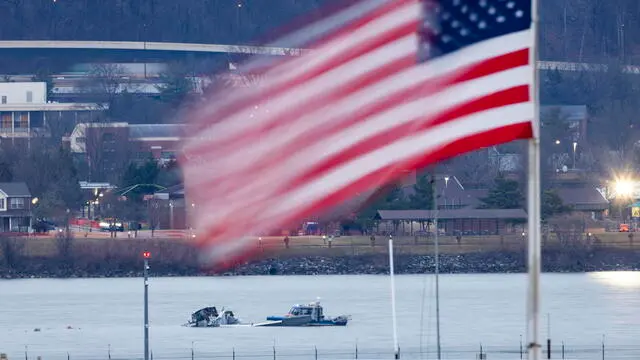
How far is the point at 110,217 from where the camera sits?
95.9 m

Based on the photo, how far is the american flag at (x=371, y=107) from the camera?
15.4 meters

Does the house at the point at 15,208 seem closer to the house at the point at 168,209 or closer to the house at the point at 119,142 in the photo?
the house at the point at 168,209

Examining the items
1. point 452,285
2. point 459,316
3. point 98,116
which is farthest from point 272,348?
point 98,116

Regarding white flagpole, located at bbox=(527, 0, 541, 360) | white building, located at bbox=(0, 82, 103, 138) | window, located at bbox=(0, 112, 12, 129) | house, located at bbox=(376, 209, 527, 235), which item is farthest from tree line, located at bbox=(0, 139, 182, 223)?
white flagpole, located at bbox=(527, 0, 541, 360)

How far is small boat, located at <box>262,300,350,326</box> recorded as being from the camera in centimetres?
5650

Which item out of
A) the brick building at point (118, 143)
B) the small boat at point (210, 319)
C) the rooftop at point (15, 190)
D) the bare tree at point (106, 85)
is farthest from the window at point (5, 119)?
the small boat at point (210, 319)

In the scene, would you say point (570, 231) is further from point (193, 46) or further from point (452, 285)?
point (193, 46)

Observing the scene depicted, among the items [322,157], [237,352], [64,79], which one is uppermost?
[64,79]

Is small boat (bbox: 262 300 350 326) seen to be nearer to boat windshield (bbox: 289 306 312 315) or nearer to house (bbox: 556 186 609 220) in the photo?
boat windshield (bbox: 289 306 312 315)

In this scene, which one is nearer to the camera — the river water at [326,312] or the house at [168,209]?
the river water at [326,312]

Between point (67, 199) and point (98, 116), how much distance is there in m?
39.6

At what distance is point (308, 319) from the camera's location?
186ft

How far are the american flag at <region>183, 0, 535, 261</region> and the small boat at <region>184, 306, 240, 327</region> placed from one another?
118 feet

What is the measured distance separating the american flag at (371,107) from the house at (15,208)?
76843 millimetres
